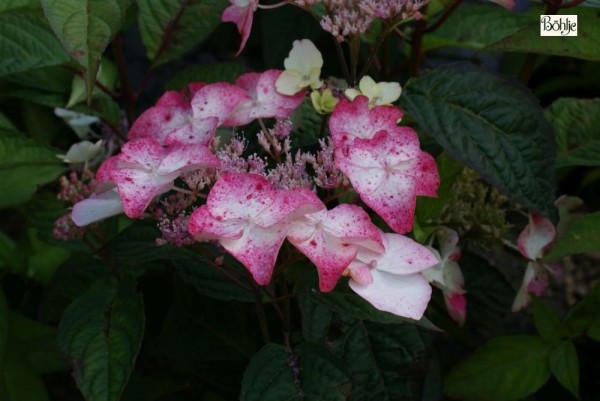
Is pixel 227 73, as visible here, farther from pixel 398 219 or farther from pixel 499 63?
pixel 499 63

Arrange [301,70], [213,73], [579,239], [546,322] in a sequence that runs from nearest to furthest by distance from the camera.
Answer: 1. [301,70]
2. [579,239]
3. [546,322]
4. [213,73]

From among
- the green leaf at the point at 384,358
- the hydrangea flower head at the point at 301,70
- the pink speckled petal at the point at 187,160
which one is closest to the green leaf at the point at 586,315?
the green leaf at the point at 384,358

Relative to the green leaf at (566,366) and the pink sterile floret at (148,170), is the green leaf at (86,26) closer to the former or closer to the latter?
the pink sterile floret at (148,170)

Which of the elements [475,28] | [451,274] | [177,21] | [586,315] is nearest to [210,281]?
[451,274]

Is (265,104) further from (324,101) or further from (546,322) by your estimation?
(546,322)

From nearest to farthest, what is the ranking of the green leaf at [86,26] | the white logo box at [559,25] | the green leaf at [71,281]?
the green leaf at [86,26] → the white logo box at [559,25] → the green leaf at [71,281]
